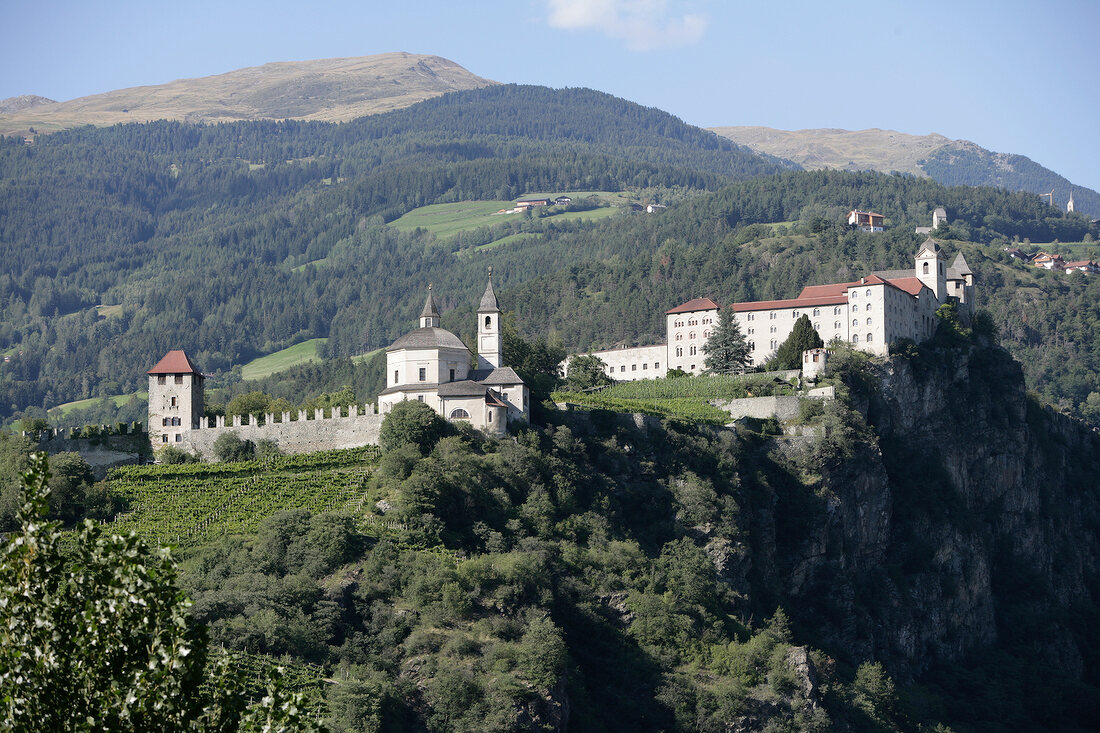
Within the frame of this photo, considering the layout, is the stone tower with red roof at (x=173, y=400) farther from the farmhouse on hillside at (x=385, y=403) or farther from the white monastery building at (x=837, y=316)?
the white monastery building at (x=837, y=316)

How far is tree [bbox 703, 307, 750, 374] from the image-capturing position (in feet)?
380

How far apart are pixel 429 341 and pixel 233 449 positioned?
13.2 m

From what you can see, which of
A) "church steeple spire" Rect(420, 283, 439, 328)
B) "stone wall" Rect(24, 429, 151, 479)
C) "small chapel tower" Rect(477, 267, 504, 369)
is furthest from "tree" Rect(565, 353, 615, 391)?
"stone wall" Rect(24, 429, 151, 479)

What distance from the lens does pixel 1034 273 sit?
194250 millimetres

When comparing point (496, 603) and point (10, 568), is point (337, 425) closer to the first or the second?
point (496, 603)

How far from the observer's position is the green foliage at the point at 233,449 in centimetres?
8294

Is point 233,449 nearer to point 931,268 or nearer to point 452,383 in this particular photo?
point 452,383

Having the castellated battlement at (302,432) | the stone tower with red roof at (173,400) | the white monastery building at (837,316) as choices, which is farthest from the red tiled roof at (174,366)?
the white monastery building at (837,316)

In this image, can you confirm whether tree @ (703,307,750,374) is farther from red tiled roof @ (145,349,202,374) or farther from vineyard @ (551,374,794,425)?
red tiled roof @ (145,349,202,374)

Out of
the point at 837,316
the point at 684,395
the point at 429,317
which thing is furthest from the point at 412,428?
the point at 837,316

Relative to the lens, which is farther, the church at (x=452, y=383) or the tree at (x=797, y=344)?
the tree at (x=797, y=344)

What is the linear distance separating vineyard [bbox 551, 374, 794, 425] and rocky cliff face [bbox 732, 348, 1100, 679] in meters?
6.20

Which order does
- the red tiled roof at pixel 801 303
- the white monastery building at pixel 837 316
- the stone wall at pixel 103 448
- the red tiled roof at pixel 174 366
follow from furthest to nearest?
the red tiled roof at pixel 801 303
the white monastery building at pixel 837 316
the red tiled roof at pixel 174 366
the stone wall at pixel 103 448

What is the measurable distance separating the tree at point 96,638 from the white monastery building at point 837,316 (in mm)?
95193
